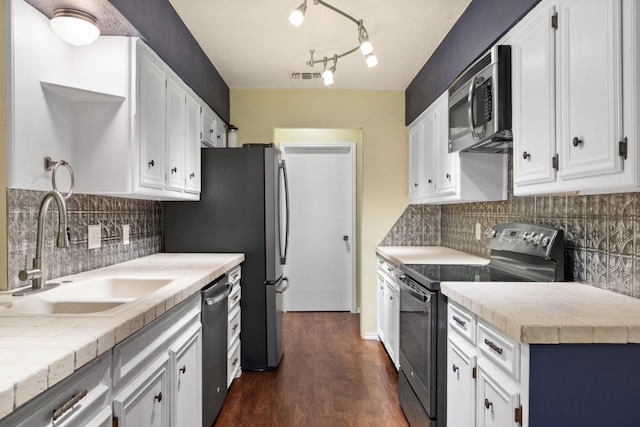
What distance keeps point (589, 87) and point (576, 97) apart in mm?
72

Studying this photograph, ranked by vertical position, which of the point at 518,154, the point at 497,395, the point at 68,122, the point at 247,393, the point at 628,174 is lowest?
the point at 247,393

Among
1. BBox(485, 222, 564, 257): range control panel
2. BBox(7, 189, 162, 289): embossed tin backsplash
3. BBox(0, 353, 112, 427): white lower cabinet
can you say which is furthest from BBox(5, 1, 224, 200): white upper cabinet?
BBox(485, 222, 564, 257): range control panel

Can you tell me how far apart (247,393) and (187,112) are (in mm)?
1931

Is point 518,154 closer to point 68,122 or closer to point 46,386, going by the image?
point 46,386

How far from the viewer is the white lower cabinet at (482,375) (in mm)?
1228

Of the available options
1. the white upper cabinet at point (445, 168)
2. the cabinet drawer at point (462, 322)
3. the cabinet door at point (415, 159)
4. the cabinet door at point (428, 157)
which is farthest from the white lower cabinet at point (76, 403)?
the cabinet door at point (415, 159)

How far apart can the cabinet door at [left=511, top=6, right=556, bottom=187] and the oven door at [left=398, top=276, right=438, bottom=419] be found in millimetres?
722

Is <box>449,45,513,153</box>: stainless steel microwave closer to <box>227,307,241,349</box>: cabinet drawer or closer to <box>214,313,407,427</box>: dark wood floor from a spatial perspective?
<box>214,313,407,427</box>: dark wood floor

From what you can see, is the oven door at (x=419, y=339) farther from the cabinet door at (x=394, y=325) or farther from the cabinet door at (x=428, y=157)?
the cabinet door at (x=428, y=157)

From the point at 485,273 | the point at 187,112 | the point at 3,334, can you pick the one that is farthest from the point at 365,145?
the point at 3,334

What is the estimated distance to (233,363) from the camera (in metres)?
2.83

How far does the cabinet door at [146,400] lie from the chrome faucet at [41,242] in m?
0.57

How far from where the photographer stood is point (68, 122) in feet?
6.07

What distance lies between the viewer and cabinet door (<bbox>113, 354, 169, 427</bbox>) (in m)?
1.21
